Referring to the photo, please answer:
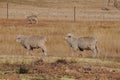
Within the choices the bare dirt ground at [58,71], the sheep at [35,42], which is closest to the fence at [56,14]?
the sheep at [35,42]

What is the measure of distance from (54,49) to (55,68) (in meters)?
7.18

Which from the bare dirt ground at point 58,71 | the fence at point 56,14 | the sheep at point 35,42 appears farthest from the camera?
the fence at point 56,14

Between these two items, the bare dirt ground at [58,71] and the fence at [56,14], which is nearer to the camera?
the bare dirt ground at [58,71]

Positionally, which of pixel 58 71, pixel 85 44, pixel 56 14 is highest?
pixel 85 44

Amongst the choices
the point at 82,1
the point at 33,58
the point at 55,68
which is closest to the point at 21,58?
the point at 33,58

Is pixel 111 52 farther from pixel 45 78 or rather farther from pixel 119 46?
pixel 45 78

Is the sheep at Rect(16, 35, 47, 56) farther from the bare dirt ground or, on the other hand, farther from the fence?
the fence

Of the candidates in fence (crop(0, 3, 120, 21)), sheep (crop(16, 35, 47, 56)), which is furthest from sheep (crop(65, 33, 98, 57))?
fence (crop(0, 3, 120, 21))

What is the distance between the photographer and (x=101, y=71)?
16734 millimetres

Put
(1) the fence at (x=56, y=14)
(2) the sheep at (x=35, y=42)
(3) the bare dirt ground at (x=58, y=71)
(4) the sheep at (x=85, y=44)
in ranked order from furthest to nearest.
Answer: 1. (1) the fence at (x=56, y=14)
2. (2) the sheep at (x=35, y=42)
3. (4) the sheep at (x=85, y=44)
4. (3) the bare dirt ground at (x=58, y=71)

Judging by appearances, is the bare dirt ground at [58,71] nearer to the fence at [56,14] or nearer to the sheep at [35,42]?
the sheep at [35,42]

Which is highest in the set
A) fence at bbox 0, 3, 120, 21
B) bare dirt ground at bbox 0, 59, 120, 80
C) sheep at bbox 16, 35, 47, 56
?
sheep at bbox 16, 35, 47, 56

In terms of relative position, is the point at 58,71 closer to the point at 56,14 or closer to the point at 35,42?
the point at 35,42

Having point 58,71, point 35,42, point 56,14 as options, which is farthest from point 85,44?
point 56,14
